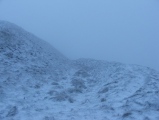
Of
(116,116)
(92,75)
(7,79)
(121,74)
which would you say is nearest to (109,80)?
(121,74)

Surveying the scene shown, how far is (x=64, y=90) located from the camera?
12.3 metres

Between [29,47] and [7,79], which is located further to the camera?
[29,47]

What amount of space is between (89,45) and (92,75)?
386ft

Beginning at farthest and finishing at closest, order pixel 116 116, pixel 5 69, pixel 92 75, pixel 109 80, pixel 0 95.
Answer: pixel 92 75 < pixel 109 80 < pixel 5 69 < pixel 0 95 < pixel 116 116

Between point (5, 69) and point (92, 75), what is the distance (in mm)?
8265

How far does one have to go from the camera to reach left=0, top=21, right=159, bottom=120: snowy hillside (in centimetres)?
824

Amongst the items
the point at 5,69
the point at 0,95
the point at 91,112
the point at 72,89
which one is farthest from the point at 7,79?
the point at 91,112

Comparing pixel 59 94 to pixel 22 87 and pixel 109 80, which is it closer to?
pixel 22 87

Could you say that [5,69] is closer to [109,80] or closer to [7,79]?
[7,79]

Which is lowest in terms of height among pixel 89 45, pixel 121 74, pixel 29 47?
pixel 121 74

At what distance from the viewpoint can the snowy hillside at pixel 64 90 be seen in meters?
8.24

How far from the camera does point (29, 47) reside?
1680 cm

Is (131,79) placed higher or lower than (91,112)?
higher

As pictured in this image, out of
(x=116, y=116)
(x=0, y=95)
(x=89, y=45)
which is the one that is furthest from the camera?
(x=89, y=45)
